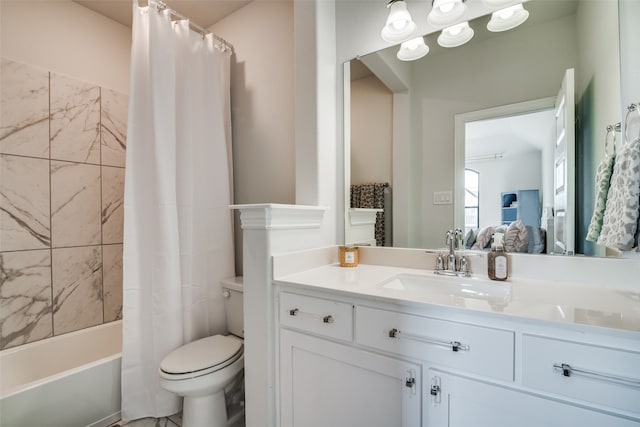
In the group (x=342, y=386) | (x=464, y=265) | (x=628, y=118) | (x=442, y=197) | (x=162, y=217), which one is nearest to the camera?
(x=628, y=118)

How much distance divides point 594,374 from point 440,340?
0.35 meters

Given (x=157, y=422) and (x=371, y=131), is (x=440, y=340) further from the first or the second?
(x=157, y=422)

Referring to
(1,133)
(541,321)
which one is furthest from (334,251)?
(1,133)

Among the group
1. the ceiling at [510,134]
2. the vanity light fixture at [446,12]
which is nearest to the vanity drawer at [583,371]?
the ceiling at [510,134]

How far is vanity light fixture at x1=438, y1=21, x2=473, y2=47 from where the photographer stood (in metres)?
1.31

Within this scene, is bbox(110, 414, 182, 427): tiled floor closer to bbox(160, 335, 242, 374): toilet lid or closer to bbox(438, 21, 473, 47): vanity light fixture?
bbox(160, 335, 242, 374): toilet lid

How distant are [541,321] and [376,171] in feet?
3.47

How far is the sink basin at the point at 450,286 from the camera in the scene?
43.9 inches

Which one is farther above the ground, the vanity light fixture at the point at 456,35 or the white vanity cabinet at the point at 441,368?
the vanity light fixture at the point at 456,35

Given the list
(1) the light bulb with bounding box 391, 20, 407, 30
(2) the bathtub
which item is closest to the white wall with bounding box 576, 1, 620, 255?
(1) the light bulb with bounding box 391, 20, 407, 30

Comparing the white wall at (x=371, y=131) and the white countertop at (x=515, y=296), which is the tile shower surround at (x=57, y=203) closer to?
the white countertop at (x=515, y=296)

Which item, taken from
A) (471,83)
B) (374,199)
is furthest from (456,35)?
(374,199)

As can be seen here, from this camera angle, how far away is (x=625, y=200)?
0.84 m

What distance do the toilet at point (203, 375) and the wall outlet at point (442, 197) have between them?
127 cm
